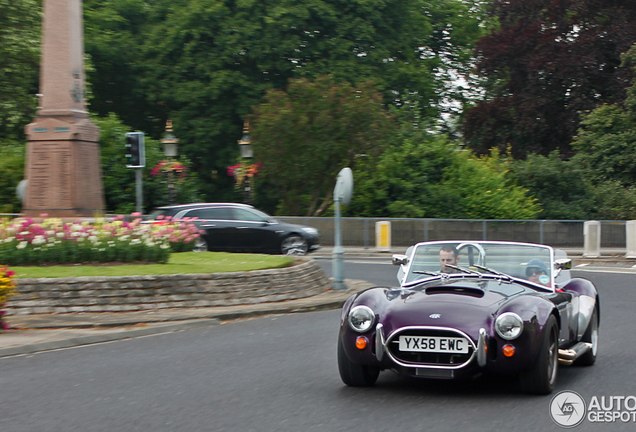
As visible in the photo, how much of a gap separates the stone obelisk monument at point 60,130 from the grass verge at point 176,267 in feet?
7.91

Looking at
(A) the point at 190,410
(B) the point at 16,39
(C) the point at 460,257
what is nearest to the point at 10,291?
(A) the point at 190,410

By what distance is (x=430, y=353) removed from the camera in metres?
6.57

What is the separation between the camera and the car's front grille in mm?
6453

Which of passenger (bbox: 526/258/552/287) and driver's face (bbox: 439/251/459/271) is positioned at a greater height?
driver's face (bbox: 439/251/459/271)

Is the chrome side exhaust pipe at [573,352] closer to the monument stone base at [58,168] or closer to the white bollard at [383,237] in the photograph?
the monument stone base at [58,168]

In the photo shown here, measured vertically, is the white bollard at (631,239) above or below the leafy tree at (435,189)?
below

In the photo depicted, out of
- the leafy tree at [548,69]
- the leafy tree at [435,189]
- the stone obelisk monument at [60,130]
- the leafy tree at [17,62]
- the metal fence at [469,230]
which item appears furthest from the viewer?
the leafy tree at [548,69]

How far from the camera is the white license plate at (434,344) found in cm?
646

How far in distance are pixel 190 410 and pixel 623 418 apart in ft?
10.2

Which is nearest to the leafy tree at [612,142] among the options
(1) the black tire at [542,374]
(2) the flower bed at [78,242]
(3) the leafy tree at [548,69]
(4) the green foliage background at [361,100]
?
(4) the green foliage background at [361,100]

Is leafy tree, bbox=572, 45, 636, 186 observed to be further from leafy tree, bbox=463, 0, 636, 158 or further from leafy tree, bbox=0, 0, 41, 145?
leafy tree, bbox=0, 0, 41, 145

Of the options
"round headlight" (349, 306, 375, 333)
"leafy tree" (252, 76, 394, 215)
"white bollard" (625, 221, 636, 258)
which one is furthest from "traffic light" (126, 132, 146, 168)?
"round headlight" (349, 306, 375, 333)

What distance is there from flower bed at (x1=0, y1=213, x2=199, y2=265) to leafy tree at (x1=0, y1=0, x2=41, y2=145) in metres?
20.1

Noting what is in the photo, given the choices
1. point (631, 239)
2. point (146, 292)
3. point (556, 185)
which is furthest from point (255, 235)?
point (556, 185)
